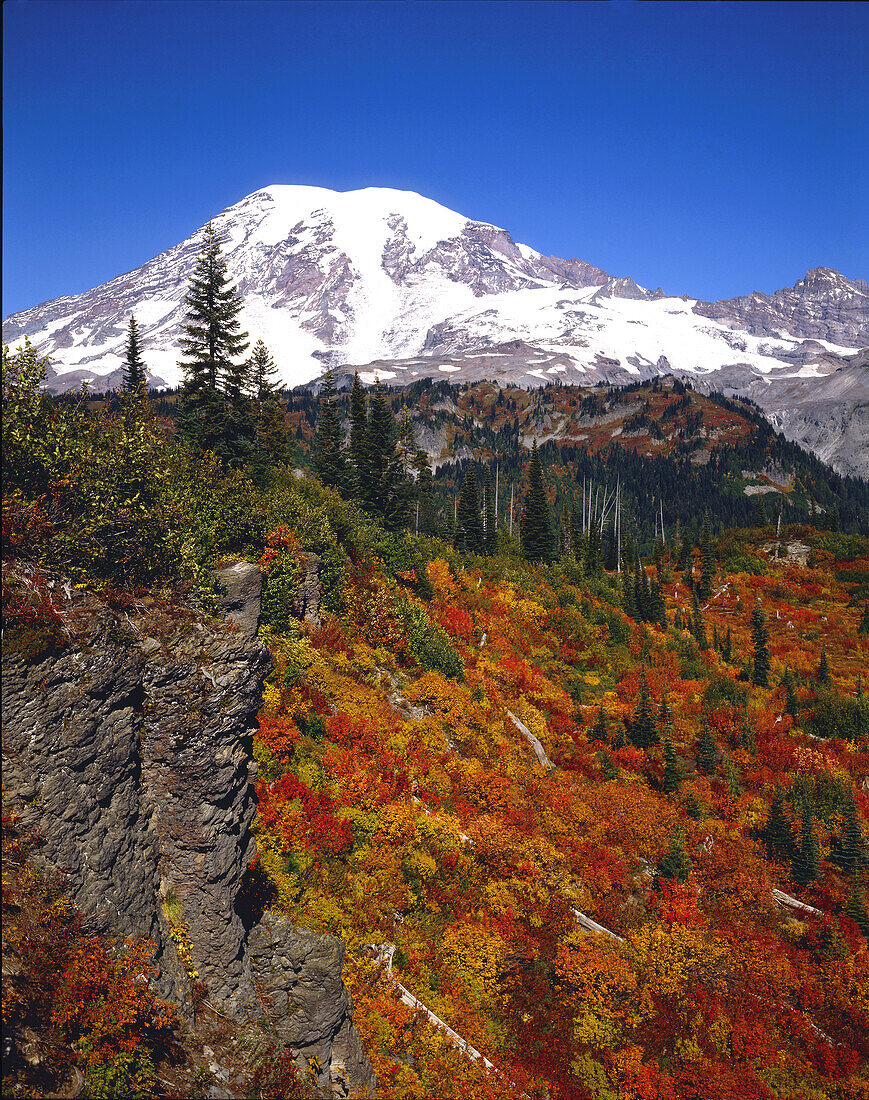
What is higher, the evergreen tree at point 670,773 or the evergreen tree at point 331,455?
the evergreen tree at point 331,455

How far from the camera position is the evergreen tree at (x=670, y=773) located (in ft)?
125

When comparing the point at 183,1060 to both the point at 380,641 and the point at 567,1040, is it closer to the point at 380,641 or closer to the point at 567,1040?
the point at 567,1040

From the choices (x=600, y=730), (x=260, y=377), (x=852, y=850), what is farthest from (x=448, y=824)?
(x=260, y=377)

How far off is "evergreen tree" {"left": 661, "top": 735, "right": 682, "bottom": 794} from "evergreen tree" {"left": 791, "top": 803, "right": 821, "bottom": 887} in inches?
275

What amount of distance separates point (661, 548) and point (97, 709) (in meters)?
128

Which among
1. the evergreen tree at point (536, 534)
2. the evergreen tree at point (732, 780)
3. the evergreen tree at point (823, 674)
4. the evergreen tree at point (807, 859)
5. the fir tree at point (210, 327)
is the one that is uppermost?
the fir tree at point (210, 327)

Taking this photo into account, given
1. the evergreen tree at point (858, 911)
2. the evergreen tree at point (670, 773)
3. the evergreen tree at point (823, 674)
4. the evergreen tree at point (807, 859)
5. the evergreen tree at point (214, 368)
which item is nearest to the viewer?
the evergreen tree at point (858, 911)

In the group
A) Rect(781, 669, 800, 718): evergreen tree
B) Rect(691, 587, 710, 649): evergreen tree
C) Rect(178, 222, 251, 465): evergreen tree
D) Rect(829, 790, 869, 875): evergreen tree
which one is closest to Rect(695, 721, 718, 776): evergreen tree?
Rect(829, 790, 869, 875): evergreen tree

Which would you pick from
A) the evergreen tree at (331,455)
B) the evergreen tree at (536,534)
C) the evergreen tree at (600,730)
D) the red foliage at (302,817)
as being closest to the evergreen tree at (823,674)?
the evergreen tree at (600,730)

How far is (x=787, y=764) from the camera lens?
4444 centimetres

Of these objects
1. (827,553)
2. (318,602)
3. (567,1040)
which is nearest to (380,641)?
(318,602)

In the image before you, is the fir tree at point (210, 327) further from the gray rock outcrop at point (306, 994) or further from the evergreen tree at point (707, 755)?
the evergreen tree at point (707, 755)

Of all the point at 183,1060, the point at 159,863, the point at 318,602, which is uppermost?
the point at 318,602

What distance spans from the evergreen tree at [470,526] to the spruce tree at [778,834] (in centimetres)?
4132
